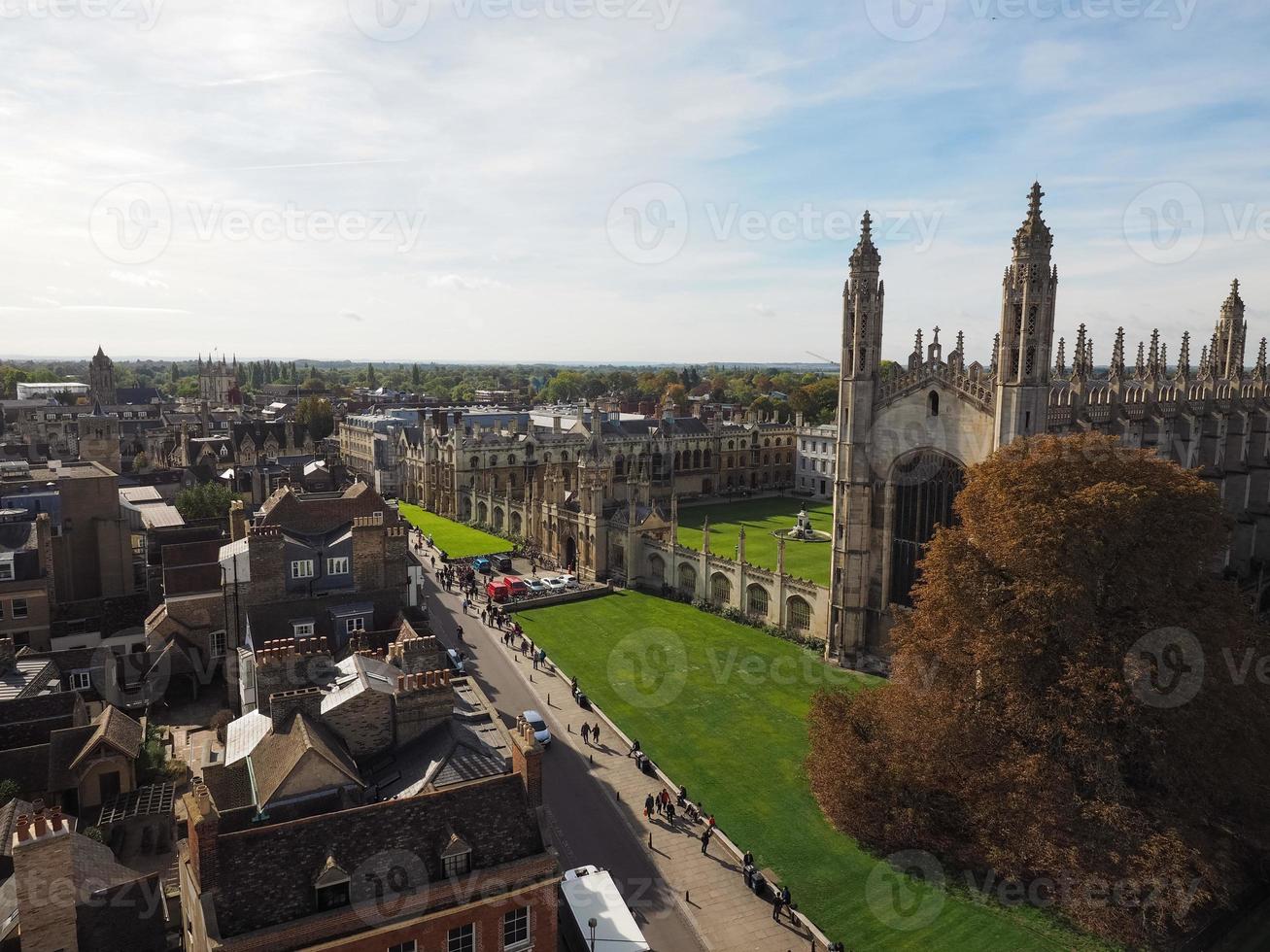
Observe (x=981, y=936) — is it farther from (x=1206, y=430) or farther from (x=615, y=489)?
(x=615, y=489)

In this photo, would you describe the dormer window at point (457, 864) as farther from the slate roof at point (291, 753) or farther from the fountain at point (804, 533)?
the fountain at point (804, 533)

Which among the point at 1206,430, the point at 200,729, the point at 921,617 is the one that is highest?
the point at 1206,430

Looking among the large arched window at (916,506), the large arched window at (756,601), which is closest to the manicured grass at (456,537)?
the large arched window at (756,601)

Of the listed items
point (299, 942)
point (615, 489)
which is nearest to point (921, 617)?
point (299, 942)

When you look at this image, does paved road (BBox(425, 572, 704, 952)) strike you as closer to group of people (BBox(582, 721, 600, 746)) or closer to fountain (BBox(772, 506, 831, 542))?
group of people (BBox(582, 721, 600, 746))

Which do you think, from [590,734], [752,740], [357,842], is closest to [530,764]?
[357,842]

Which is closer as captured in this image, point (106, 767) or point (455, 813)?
point (455, 813)
